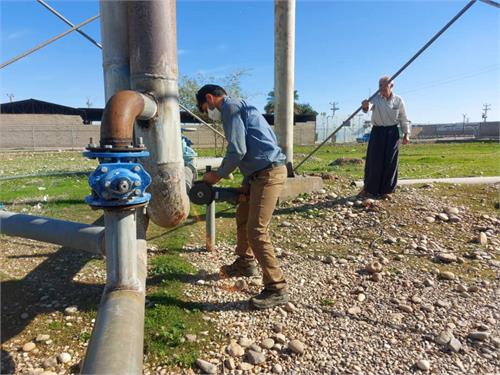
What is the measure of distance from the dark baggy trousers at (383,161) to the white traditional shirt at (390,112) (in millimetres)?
98

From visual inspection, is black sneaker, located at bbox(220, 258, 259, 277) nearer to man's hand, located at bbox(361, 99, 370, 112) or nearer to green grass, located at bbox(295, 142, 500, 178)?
man's hand, located at bbox(361, 99, 370, 112)

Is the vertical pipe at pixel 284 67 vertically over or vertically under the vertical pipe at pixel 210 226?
over

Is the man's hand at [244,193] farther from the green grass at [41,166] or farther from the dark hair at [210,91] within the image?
the green grass at [41,166]

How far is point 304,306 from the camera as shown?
128 inches

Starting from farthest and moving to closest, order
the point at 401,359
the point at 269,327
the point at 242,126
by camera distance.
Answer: the point at 242,126 < the point at 269,327 < the point at 401,359

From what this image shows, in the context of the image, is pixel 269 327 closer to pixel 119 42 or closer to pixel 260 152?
pixel 260 152

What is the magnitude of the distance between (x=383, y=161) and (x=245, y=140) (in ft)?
11.9

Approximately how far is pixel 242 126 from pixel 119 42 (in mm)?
1161

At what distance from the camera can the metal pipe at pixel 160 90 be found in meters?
2.80

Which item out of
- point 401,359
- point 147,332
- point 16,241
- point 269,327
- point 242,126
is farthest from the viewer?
point 16,241

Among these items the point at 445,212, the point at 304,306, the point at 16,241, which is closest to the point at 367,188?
the point at 445,212

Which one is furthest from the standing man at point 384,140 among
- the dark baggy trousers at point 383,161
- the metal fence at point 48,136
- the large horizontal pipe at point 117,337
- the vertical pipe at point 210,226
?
the metal fence at point 48,136

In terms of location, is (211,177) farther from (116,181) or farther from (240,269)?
(116,181)

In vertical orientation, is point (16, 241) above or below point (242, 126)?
below
